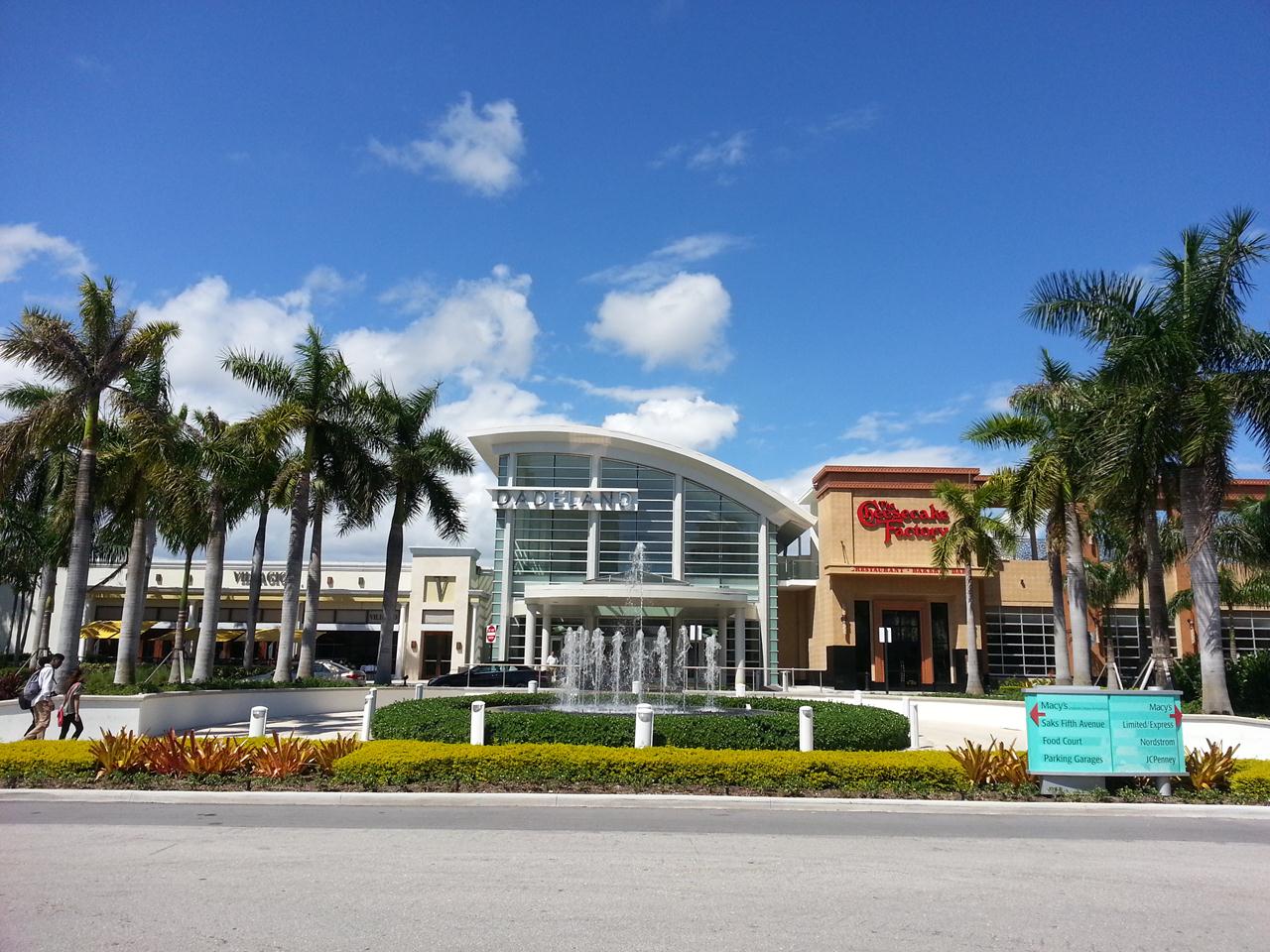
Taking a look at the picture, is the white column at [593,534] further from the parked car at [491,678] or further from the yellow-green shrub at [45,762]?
the yellow-green shrub at [45,762]

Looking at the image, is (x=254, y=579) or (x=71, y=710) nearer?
(x=71, y=710)

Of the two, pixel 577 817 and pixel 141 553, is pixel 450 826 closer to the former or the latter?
pixel 577 817

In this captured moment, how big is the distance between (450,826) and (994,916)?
234 inches

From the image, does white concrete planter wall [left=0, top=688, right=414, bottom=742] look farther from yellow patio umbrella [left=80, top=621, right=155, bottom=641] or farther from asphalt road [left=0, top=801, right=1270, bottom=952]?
yellow patio umbrella [left=80, top=621, right=155, bottom=641]

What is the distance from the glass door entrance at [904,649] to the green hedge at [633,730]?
81.1ft

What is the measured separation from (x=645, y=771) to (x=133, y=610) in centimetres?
1501

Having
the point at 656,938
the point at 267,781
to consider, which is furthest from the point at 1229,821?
the point at 267,781

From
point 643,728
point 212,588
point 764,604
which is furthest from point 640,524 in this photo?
point 643,728

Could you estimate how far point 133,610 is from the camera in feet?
71.3

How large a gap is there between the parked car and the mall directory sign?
75.8 feet

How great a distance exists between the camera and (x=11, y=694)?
22.1 metres

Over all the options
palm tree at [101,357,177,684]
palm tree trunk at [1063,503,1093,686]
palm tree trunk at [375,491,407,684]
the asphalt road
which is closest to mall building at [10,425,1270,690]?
palm tree trunk at [375,491,407,684]

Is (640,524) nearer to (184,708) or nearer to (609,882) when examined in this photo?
(184,708)

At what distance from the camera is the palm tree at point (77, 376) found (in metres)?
17.9
